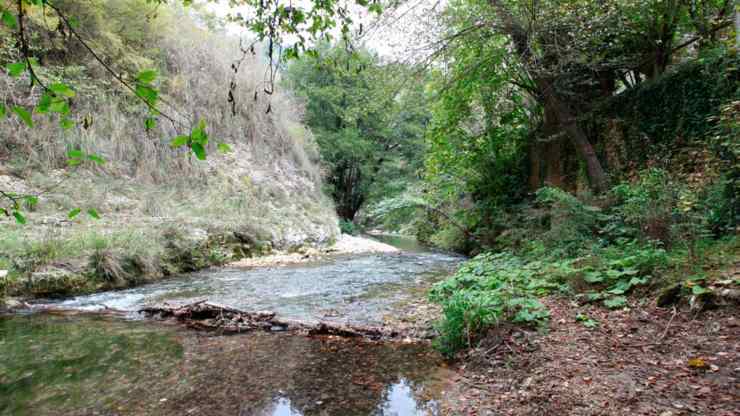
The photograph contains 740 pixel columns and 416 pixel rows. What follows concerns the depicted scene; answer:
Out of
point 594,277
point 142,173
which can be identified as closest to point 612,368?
point 594,277

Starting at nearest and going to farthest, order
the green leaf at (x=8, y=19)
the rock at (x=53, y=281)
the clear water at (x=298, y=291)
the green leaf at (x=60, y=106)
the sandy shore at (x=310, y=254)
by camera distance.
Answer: the green leaf at (x=8, y=19) < the green leaf at (x=60, y=106) < the clear water at (x=298, y=291) < the rock at (x=53, y=281) < the sandy shore at (x=310, y=254)

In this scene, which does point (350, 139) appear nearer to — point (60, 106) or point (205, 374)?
point (205, 374)

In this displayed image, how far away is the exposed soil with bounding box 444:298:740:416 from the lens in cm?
228

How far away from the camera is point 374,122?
23.3 meters

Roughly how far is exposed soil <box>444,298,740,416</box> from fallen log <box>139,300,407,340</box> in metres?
1.21

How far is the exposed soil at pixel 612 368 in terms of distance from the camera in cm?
228

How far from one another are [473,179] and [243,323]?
25.1 ft

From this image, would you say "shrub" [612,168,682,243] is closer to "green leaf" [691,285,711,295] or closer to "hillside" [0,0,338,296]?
"green leaf" [691,285,711,295]

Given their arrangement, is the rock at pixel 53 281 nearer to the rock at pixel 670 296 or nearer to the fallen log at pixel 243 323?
the fallen log at pixel 243 323

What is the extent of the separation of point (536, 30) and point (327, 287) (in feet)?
18.0

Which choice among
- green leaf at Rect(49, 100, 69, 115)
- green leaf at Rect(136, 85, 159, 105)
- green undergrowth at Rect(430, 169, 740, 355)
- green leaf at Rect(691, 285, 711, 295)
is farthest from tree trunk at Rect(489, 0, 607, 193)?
green leaf at Rect(49, 100, 69, 115)

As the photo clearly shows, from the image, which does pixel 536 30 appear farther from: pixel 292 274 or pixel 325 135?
pixel 325 135

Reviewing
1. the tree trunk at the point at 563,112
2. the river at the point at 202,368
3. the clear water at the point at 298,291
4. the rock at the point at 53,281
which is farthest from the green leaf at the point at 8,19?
the tree trunk at the point at 563,112

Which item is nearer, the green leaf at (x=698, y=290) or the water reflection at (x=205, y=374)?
the water reflection at (x=205, y=374)
